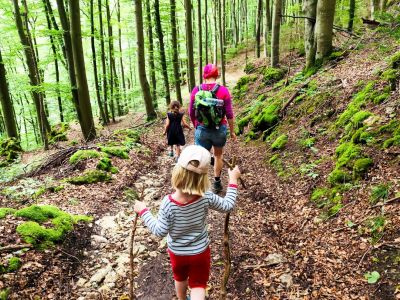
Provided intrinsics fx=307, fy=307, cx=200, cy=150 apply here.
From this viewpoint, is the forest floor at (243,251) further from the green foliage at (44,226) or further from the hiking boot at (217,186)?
the hiking boot at (217,186)

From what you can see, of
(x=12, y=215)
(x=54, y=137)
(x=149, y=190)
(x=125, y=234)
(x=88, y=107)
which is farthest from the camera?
(x=54, y=137)

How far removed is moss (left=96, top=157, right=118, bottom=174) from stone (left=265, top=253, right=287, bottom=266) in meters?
4.89

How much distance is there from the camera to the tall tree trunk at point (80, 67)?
405 inches

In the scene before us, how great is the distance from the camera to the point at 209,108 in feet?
17.7

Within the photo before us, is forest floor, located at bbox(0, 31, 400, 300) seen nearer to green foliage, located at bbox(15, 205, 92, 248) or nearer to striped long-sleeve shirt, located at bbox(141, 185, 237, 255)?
green foliage, located at bbox(15, 205, 92, 248)

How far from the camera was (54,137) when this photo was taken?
62.4ft

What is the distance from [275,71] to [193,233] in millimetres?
13293

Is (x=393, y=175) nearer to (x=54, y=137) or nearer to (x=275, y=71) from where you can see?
(x=275, y=71)

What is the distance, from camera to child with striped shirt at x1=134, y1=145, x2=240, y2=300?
2.82m

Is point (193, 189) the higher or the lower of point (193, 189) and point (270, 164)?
the higher

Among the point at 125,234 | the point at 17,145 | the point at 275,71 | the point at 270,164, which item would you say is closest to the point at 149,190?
the point at 125,234

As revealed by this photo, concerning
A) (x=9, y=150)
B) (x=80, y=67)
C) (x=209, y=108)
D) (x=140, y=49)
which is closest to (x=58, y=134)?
(x=9, y=150)

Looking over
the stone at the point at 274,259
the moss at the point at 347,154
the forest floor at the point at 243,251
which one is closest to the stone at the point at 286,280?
the forest floor at the point at 243,251

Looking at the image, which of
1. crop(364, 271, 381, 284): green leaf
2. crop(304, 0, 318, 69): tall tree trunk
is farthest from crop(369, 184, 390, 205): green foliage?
crop(304, 0, 318, 69): tall tree trunk
